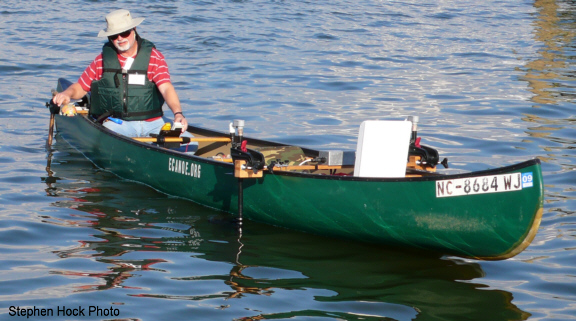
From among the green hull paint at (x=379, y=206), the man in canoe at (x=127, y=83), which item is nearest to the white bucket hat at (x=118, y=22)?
the man in canoe at (x=127, y=83)

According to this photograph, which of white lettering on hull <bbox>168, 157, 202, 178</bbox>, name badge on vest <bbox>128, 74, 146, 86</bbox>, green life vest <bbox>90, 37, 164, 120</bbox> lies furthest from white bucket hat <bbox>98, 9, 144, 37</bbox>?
white lettering on hull <bbox>168, 157, 202, 178</bbox>

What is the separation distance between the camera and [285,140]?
1102cm

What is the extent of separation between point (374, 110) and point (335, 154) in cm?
559

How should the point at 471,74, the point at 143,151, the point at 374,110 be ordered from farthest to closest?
the point at 471,74 < the point at 374,110 < the point at 143,151

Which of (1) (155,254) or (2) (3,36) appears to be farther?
(2) (3,36)

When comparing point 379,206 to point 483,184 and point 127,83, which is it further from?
point 127,83

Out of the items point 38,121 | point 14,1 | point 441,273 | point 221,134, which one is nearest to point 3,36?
point 14,1

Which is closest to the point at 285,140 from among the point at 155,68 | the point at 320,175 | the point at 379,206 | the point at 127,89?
the point at 155,68

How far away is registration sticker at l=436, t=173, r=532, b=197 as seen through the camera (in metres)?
5.89

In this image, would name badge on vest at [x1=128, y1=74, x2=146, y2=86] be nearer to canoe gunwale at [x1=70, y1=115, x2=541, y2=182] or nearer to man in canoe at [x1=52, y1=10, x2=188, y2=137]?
man in canoe at [x1=52, y1=10, x2=188, y2=137]

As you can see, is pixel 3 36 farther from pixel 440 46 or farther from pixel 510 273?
→ pixel 510 273

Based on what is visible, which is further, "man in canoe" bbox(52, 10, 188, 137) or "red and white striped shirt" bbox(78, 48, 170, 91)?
"red and white striped shirt" bbox(78, 48, 170, 91)

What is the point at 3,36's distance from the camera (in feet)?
62.9

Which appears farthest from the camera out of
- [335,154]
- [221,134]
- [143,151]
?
[221,134]
